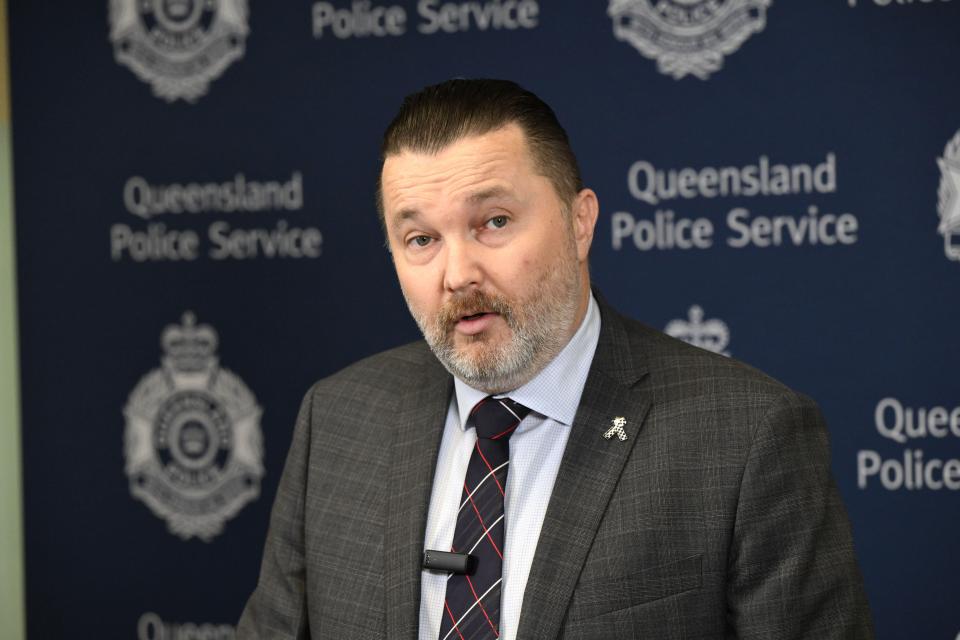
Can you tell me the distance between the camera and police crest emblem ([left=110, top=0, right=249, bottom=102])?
10.9 ft

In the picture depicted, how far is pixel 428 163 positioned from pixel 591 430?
0.52 meters

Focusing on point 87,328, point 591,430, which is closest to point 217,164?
point 87,328

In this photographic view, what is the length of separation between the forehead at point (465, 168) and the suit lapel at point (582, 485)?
1.19ft

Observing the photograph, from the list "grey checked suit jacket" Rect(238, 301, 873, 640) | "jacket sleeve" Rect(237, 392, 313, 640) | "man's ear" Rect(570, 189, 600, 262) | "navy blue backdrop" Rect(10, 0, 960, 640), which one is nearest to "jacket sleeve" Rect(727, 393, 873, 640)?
"grey checked suit jacket" Rect(238, 301, 873, 640)

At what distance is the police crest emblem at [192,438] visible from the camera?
3375mm

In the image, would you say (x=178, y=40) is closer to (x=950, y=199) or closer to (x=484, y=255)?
(x=484, y=255)

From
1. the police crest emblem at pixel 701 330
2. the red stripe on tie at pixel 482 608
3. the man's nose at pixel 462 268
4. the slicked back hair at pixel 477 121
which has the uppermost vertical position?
the slicked back hair at pixel 477 121

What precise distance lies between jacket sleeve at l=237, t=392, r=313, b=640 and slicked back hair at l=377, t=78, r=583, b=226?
2.08 feet

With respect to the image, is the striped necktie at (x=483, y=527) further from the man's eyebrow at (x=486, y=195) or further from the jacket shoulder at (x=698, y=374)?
the man's eyebrow at (x=486, y=195)

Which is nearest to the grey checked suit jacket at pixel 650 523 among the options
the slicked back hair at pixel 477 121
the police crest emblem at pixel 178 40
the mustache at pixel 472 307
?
the mustache at pixel 472 307

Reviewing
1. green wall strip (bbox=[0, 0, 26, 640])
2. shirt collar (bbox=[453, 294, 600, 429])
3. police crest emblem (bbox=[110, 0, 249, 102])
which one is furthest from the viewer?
green wall strip (bbox=[0, 0, 26, 640])

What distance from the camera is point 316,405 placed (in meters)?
2.12

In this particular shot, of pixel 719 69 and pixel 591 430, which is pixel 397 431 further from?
pixel 719 69

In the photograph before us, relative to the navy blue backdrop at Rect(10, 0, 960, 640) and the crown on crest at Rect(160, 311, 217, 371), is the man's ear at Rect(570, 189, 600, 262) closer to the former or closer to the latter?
the navy blue backdrop at Rect(10, 0, 960, 640)
